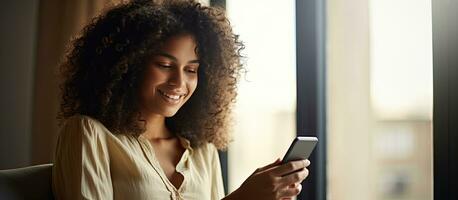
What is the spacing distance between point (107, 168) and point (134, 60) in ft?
0.90

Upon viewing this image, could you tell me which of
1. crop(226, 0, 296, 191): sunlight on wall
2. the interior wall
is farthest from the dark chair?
the interior wall

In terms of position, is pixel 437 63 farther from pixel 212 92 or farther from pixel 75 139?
pixel 75 139

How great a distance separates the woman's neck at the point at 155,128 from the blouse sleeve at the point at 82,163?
0.18 metres

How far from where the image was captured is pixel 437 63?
1.70 m

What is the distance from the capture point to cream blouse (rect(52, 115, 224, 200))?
1306 mm

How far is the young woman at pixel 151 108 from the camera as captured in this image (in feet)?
4.45

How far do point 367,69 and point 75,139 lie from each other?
3.19 feet

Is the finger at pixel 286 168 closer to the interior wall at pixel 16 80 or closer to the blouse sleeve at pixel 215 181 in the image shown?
the blouse sleeve at pixel 215 181

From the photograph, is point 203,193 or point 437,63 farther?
point 437,63

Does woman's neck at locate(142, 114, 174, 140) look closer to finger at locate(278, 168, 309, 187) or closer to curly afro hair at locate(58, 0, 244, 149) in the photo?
curly afro hair at locate(58, 0, 244, 149)

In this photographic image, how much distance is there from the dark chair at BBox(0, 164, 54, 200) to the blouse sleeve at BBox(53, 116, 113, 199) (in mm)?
37

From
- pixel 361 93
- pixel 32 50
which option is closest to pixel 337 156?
pixel 361 93

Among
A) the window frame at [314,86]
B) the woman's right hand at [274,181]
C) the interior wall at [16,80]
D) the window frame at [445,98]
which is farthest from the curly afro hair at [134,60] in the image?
the interior wall at [16,80]

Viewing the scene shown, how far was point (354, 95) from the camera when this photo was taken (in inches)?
75.9
